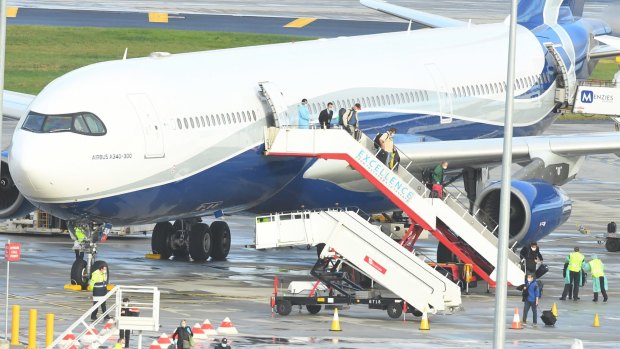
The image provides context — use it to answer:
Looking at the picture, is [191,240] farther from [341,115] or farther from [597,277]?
[597,277]

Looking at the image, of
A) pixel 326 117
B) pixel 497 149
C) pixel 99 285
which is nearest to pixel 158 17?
pixel 497 149

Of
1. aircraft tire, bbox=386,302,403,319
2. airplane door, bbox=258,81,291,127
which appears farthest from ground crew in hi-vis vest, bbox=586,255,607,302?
airplane door, bbox=258,81,291,127

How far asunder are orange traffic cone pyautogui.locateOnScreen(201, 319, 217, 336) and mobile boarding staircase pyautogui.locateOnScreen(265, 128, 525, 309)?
812 cm

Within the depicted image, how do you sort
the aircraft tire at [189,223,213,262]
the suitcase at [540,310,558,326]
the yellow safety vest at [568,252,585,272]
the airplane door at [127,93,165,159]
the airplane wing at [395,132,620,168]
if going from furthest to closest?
the aircraft tire at [189,223,213,262], the airplane wing at [395,132,620,168], the yellow safety vest at [568,252,585,272], the airplane door at [127,93,165,159], the suitcase at [540,310,558,326]

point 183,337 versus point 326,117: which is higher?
point 326,117

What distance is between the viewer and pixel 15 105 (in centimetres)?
4900

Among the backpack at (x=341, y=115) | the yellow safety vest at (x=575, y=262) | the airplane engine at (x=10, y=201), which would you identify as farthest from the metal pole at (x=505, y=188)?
the airplane engine at (x=10, y=201)

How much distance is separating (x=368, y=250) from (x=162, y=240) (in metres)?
10.6

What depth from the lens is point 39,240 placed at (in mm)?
50844

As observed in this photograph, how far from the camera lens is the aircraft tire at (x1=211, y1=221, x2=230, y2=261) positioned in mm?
46438

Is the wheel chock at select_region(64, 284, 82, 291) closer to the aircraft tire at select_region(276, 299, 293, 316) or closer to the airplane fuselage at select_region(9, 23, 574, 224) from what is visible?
the airplane fuselage at select_region(9, 23, 574, 224)

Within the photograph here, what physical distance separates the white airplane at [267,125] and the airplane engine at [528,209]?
0.14 ft

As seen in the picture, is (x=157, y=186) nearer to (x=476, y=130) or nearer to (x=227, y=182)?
(x=227, y=182)

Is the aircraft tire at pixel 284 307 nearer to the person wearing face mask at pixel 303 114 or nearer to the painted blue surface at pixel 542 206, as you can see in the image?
the person wearing face mask at pixel 303 114
